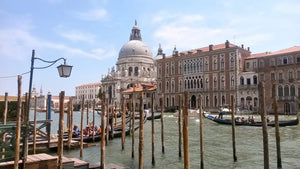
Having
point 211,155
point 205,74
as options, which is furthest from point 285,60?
point 211,155

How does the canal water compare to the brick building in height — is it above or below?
below

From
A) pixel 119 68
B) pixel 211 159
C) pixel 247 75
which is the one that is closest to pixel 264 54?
pixel 247 75

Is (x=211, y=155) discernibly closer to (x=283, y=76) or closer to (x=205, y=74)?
(x=283, y=76)

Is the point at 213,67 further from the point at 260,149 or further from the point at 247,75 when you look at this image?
the point at 260,149

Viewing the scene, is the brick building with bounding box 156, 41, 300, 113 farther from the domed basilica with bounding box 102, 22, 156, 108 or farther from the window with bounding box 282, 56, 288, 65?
the domed basilica with bounding box 102, 22, 156, 108

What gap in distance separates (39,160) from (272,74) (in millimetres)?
27064

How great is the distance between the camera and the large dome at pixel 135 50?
192 ft

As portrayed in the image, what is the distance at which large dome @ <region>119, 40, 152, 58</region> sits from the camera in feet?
192

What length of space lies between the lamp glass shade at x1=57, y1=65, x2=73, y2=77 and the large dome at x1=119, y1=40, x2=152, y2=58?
52761 mm

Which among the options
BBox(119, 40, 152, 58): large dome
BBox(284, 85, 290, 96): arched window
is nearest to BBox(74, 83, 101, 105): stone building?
BBox(119, 40, 152, 58): large dome

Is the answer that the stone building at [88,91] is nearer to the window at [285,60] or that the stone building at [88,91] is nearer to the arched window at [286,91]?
the window at [285,60]

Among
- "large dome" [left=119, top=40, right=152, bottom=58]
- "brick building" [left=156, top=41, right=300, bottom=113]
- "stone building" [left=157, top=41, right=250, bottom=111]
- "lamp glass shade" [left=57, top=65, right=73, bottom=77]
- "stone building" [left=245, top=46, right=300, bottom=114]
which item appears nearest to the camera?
"lamp glass shade" [left=57, top=65, right=73, bottom=77]

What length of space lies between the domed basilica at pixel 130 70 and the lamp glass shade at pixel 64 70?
4668 centimetres

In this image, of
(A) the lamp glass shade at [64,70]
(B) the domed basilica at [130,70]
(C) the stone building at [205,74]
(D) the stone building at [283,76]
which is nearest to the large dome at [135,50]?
(B) the domed basilica at [130,70]
